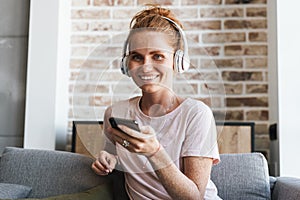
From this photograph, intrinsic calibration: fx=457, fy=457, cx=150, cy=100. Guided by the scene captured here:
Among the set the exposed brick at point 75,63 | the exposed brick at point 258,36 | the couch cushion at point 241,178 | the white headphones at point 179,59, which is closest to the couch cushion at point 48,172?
the couch cushion at point 241,178

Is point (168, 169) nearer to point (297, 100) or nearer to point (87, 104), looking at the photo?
point (87, 104)

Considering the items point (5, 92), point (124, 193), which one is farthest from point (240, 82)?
point (5, 92)

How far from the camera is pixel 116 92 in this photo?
4.08ft

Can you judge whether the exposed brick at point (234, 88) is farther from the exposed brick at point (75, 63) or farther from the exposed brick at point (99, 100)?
the exposed brick at point (99, 100)

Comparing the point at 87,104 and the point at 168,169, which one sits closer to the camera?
the point at 87,104

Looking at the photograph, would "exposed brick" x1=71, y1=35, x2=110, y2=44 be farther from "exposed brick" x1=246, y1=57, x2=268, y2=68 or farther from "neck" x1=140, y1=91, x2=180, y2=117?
"neck" x1=140, y1=91, x2=180, y2=117

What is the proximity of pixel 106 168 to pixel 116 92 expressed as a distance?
11.9 inches

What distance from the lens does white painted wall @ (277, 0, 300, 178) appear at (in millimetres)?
2416

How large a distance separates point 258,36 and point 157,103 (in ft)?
5.36

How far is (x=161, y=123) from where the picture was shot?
4.01 ft

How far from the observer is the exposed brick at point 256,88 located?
2.65 m

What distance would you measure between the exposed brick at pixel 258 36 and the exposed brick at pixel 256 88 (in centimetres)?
27

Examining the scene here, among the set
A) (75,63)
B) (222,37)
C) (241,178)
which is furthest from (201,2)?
(241,178)

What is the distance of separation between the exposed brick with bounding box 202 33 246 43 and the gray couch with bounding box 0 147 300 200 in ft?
3.26
